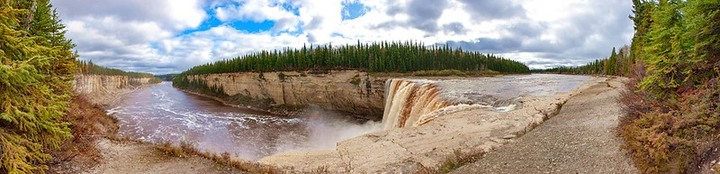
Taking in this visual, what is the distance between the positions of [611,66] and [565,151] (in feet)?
261

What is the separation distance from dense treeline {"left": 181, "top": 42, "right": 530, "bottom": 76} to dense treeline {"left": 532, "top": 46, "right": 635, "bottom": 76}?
23695 mm

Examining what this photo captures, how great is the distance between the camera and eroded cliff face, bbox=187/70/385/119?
55875mm

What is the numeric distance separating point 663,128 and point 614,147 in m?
1.53

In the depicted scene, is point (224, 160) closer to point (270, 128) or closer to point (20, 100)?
point (20, 100)

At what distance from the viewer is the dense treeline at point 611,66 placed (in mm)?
63578

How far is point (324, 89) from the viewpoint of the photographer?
62.5 metres

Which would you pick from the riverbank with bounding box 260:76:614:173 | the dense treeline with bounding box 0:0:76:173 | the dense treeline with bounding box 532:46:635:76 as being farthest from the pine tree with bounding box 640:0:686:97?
the dense treeline with bounding box 532:46:635:76

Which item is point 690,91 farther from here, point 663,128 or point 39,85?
point 39,85

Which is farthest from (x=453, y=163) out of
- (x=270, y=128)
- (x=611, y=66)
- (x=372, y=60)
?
(x=611, y=66)

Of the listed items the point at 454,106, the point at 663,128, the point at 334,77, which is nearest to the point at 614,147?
the point at 663,128

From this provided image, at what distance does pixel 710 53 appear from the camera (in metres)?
8.72

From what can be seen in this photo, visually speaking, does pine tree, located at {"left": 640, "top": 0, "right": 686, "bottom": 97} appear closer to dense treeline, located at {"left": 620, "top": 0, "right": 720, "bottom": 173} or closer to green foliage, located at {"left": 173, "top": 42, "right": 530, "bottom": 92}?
dense treeline, located at {"left": 620, "top": 0, "right": 720, "bottom": 173}

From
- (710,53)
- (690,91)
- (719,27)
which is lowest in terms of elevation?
(690,91)

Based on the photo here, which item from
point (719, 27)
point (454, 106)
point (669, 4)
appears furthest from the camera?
point (454, 106)
